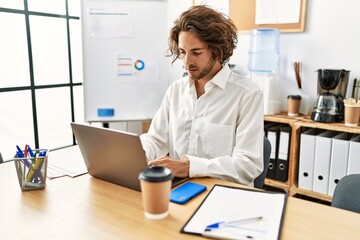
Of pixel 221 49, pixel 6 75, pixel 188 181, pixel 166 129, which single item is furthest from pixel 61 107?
pixel 188 181

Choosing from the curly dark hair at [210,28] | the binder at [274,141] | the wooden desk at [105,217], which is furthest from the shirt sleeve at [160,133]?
the binder at [274,141]

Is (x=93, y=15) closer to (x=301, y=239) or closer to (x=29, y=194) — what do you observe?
(x=29, y=194)

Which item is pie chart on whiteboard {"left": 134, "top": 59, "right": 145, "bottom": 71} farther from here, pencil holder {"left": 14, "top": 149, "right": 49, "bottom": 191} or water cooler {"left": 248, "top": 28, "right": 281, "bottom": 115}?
pencil holder {"left": 14, "top": 149, "right": 49, "bottom": 191}

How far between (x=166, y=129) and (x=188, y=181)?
53 centimetres

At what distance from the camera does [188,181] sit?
124 cm

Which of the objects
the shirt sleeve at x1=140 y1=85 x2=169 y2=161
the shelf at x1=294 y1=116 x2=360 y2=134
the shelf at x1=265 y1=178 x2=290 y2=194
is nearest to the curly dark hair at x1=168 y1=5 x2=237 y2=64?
the shirt sleeve at x1=140 y1=85 x2=169 y2=161

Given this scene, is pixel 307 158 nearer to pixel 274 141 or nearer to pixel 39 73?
pixel 274 141

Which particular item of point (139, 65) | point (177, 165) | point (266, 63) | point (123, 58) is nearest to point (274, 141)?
point (266, 63)

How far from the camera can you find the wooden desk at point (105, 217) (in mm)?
883

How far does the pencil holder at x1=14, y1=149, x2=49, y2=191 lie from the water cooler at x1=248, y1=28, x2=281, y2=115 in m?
1.87

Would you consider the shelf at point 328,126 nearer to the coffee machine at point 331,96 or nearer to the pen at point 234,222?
the coffee machine at point 331,96

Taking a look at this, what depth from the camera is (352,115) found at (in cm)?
223

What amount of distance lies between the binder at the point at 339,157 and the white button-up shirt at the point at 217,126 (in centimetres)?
103

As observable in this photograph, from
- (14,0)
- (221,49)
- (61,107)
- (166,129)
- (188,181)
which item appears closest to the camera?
(188,181)
